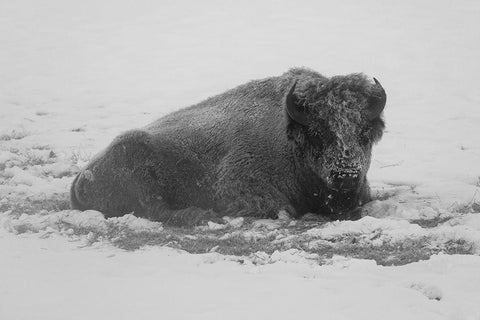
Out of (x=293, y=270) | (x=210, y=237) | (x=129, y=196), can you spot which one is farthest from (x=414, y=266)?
(x=129, y=196)

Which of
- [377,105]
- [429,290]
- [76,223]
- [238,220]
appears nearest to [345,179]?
[377,105]

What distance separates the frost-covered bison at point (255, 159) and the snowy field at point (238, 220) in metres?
0.38

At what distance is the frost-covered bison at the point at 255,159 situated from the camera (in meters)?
6.78

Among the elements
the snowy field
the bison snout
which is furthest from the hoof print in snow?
the bison snout

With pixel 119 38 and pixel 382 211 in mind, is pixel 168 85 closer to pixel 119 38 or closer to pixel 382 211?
pixel 119 38

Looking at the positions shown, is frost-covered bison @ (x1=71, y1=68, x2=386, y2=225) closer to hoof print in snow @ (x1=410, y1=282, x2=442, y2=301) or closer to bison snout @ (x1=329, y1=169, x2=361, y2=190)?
bison snout @ (x1=329, y1=169, x2=361, y2=190)

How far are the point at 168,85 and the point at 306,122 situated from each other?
11018 mm

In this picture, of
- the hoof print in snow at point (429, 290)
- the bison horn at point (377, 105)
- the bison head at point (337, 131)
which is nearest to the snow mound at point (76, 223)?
the bison head at point (337, 131)

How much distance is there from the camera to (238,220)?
22.4 ft

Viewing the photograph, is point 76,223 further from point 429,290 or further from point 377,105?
point 429,290

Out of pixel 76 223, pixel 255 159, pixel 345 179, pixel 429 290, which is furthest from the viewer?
pixel 255 159

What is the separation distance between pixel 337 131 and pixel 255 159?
1.17 metres

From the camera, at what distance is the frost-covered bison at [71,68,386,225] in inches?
267

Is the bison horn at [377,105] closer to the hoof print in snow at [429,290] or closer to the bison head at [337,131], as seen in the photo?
the bison head at [337,131]
